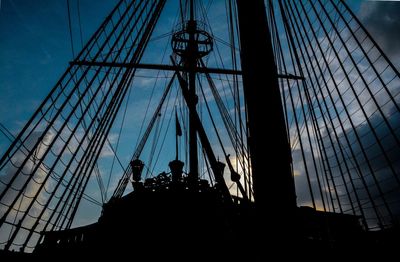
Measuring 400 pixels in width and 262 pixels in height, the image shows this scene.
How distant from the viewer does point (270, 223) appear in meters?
2.47

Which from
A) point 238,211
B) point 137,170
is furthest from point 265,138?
point 137,170

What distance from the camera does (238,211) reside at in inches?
292

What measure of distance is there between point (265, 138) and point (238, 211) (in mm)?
5233

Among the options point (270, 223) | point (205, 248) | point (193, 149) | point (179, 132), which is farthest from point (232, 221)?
point (179, 132)

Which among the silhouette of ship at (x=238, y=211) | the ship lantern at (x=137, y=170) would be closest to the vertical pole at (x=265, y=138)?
the silhouette of ship at (x=238, y=211)

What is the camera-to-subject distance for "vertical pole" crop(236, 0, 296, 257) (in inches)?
96.6

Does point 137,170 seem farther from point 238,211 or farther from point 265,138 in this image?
point 265,138

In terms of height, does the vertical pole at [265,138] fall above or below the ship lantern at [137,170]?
below

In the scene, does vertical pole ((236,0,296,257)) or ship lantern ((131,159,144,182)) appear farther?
ship lantern ((131,159,144,182))

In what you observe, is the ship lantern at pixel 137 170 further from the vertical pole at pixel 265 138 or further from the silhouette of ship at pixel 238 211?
the vertical pole at pixel 265 138

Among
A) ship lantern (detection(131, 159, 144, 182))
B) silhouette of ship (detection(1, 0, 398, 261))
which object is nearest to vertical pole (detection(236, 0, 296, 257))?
silhouette of ship (detection(1, 0, 398, 261))

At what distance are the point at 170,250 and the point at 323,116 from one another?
5.78 metres

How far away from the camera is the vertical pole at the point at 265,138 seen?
245 cm

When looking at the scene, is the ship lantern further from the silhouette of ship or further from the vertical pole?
the vertical pole
